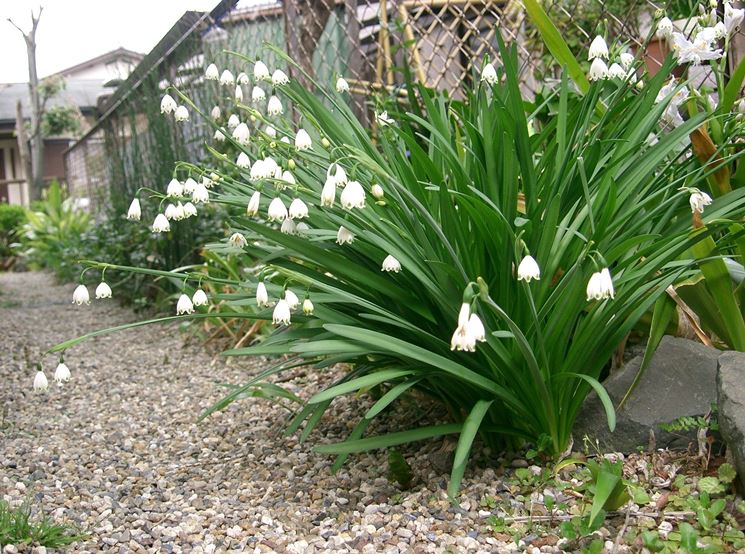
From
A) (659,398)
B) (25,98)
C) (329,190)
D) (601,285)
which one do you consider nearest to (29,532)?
(329,190)

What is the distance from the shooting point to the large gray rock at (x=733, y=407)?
148 cm

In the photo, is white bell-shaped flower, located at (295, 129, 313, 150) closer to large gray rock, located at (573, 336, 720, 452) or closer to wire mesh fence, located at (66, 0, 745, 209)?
large gray rock, located at (573, 336, 720, 452)

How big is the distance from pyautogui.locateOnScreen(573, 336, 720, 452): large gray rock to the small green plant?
1171mm

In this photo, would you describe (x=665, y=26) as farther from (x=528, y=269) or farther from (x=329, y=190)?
(x=329, y=190)

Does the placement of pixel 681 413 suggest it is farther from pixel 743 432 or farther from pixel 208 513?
pixel 208 513

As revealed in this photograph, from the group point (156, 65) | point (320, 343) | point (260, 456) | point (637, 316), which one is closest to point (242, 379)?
point (260, 456)

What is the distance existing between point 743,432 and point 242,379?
2.08m

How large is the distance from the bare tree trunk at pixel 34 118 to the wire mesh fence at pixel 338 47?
9.25 m

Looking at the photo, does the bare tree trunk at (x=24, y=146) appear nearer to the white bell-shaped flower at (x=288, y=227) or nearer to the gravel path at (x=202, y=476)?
the gravel path at (x=202, y=476)

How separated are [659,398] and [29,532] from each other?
1409 millimetres

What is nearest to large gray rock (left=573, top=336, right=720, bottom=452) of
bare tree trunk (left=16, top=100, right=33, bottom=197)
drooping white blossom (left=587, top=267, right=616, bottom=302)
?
drooping white blossom (left=587, top=267, right=616, bottom=302)

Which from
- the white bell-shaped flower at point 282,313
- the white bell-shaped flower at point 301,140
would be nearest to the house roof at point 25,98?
the white bell-shaped flower at point 301,140

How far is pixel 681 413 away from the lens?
176 centimetres

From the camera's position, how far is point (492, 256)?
1.84 metres
